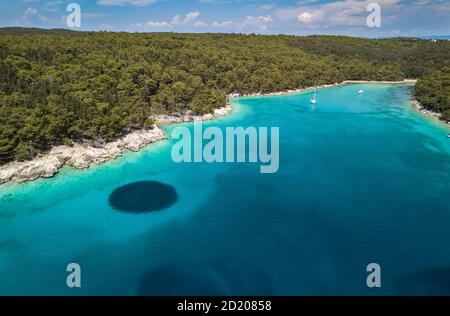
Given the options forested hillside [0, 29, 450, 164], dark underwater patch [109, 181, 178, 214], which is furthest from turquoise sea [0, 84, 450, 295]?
forested hillside [0, 29, 450, 164]

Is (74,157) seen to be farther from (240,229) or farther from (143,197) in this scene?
(240,229)

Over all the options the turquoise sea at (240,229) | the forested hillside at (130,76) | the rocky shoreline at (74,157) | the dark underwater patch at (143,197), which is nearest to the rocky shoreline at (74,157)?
the rocky shoreline at (74,157)

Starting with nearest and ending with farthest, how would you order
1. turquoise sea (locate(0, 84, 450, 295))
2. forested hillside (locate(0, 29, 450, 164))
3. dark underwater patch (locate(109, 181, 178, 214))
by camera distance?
turquoise sea (locate(0, 84, 450, 295)) → dark underwater patch (locate(109, 181, 178, 214)) → forested hillside (locate(0, 29, 450, 164))

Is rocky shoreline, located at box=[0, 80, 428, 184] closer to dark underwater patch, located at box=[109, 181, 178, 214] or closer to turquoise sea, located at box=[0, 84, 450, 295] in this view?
turquoise sea, located at box=[0, 84, 450, 295]

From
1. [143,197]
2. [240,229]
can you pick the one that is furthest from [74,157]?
[240,229]

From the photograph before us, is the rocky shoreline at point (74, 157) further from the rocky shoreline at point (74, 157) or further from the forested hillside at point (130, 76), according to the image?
the forested hillside at point (130, 76)

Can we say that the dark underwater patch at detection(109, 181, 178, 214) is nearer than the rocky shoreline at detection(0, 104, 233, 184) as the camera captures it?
Yes

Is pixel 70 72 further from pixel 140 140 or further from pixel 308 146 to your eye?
pixel 308 146
